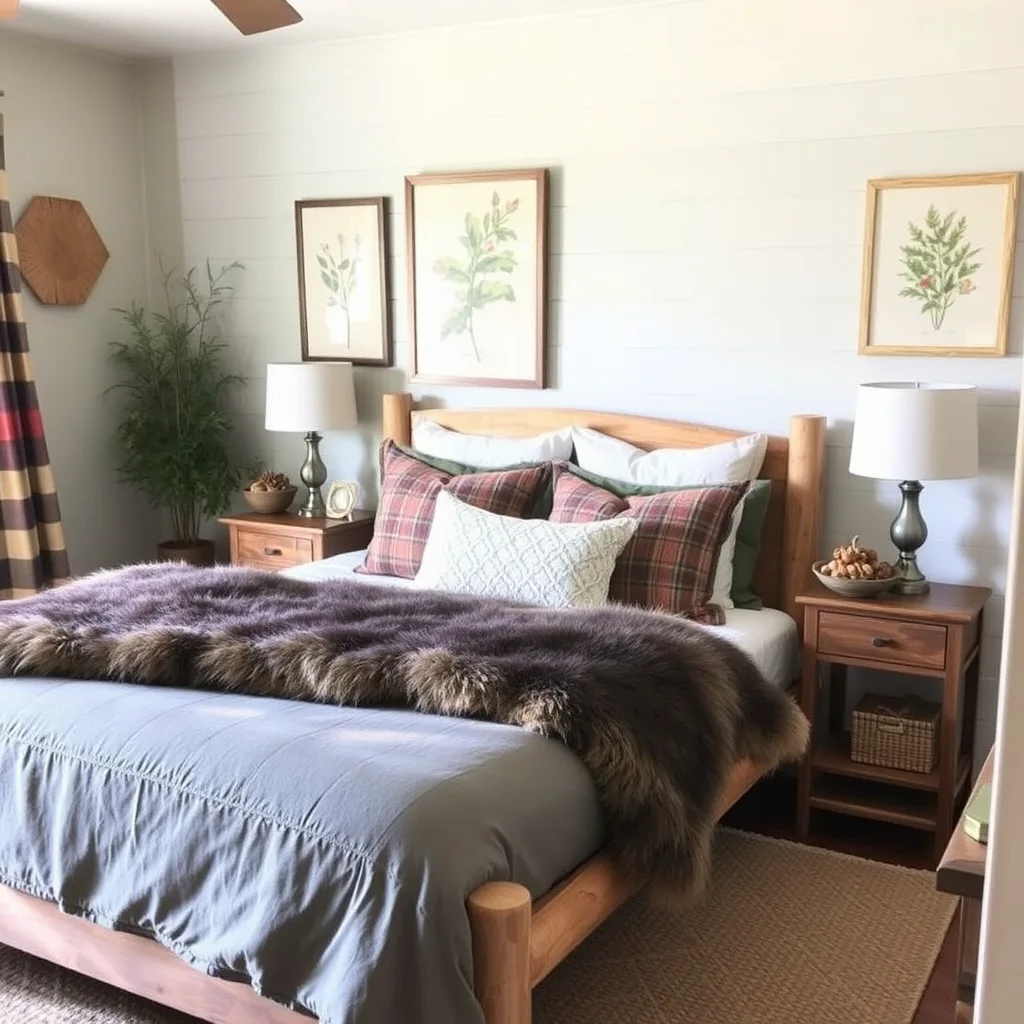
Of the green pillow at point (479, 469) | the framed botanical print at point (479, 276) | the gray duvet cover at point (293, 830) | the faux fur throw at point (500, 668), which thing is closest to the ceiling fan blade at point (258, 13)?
the faux fur throw at point (500, 668)

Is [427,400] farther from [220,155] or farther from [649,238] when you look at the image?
[220,155]

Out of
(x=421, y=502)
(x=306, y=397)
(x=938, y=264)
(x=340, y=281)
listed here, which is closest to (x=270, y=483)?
(x=306, y=397)

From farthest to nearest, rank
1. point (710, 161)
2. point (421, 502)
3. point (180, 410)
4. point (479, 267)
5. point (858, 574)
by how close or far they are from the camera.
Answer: point (180, 410)
point (479, 267)
point (421, 502)
point (710, 161)
point (858, 574)

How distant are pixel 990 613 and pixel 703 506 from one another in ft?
2.94

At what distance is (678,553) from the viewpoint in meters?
3.22

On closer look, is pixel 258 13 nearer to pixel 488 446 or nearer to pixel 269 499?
pixel 488 446

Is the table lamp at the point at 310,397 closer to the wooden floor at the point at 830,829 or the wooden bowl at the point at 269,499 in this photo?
the wooden bowl at the point at 269,499

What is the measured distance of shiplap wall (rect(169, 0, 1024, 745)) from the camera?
10.5ft

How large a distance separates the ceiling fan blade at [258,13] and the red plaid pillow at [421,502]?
1561mm

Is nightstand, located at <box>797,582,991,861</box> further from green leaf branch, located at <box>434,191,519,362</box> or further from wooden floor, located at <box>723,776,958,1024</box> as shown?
green leaf branch, located at <box>434,191,519,362</box>

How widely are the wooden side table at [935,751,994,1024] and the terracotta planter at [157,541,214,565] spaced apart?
3.45 meters

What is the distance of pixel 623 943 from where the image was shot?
2.67 metres

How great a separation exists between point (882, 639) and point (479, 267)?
6.10ft

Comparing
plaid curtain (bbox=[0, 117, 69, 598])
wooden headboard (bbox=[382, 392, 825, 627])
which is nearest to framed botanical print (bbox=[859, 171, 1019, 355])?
wooden headboard (bbox=[382, 392, 825, 627])
